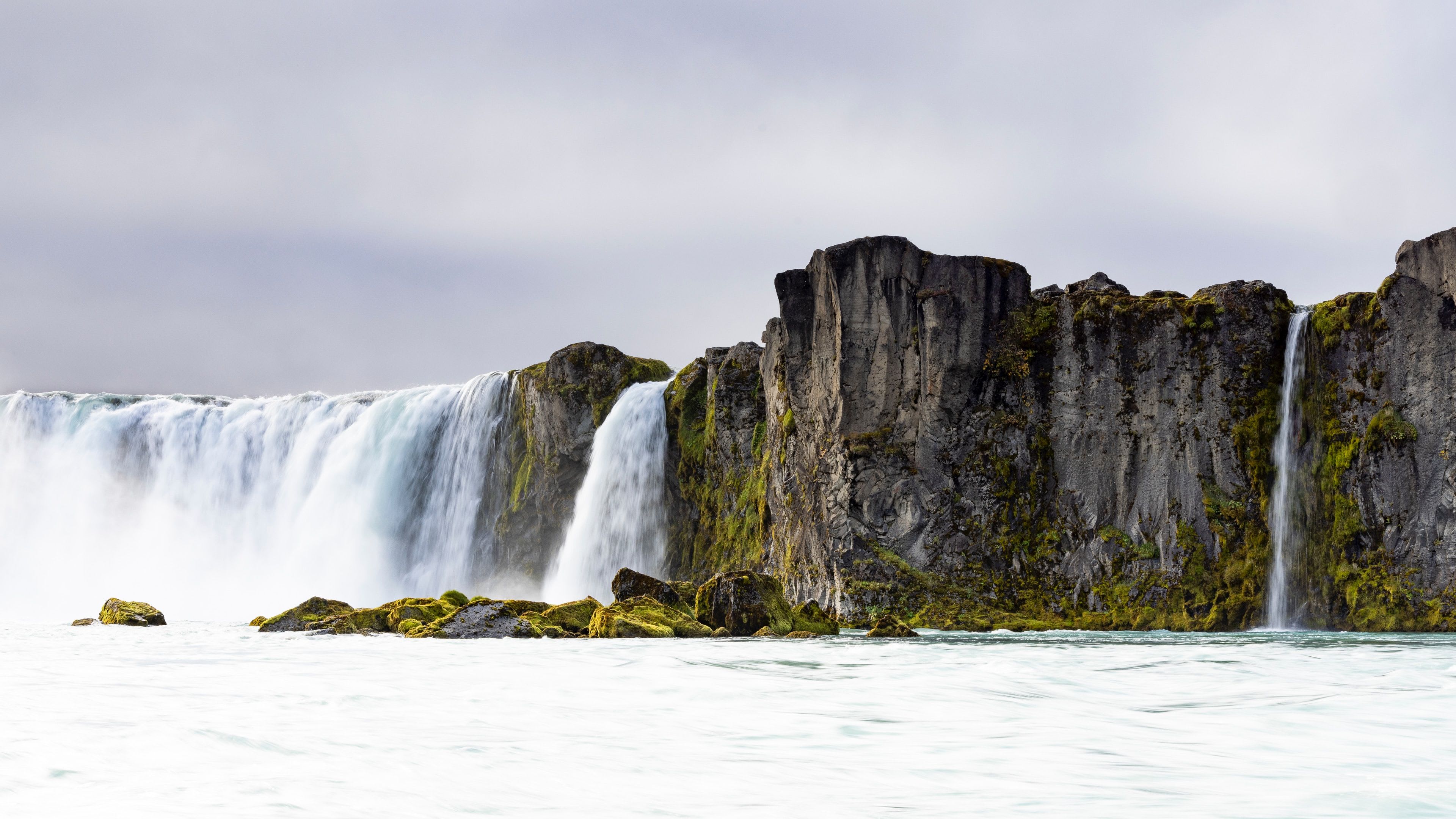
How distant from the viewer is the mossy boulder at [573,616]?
22047 mm

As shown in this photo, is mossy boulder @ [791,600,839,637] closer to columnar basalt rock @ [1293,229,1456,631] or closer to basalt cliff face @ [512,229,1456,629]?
basalt cliff face @ [512,229,1456,629]

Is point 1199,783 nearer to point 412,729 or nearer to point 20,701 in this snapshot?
point 412,729

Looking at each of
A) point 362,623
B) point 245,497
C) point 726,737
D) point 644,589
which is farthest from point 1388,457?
point 245,497

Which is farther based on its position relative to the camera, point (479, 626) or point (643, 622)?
point (479, 626)

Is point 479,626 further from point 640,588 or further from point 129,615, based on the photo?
point 129,615

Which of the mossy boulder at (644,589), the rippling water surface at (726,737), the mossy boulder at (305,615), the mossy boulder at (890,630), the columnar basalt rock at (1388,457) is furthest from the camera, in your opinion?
the columnar basalt rock at (1388,457)

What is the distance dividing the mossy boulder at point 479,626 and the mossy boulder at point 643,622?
4.40 ft

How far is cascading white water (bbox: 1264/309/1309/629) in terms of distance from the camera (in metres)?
27.7

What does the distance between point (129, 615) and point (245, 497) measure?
2489cm

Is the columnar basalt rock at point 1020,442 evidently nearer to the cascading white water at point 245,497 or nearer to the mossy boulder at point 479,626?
the mossy boulder at point 479,626

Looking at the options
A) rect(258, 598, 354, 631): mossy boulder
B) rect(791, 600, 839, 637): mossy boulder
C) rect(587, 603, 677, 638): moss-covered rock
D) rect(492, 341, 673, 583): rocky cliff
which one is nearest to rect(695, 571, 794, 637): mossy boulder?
rect(791, 600, 839, 637): mossy boulder

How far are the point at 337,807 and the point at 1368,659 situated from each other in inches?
578

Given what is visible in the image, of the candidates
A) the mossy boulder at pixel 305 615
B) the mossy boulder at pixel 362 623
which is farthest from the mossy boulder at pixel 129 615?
the mossy boulder at pixel 362 623

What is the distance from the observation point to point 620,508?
42219mm
